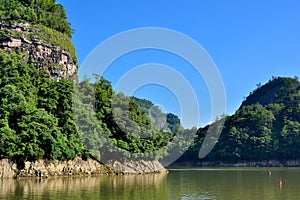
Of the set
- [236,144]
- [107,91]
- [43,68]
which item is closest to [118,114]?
[107,91]

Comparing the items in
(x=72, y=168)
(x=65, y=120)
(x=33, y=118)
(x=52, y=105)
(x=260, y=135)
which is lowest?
(x=72, y=168)

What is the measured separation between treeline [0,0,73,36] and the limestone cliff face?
67.4 inches

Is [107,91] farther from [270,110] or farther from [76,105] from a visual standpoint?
[270,110]

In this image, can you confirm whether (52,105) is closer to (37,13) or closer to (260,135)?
(37,13)

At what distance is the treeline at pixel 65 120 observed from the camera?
39250 millimetres

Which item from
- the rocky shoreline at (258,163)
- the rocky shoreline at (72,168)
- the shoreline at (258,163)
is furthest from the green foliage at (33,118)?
the rocky shoreline at (258,163)

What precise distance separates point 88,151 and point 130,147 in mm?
6856

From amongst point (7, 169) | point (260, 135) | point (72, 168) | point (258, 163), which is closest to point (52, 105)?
point (72, 168)

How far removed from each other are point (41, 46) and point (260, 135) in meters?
53.2

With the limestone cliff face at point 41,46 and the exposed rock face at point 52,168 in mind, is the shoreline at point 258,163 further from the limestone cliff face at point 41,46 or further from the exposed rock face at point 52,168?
the exposed rock face at point 52,168

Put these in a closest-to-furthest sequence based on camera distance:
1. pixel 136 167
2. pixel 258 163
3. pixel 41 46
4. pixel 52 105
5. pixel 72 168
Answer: pixel 72 168, pixel 52 105, pixel 136 167, pixel 41 46, pixel 258 163

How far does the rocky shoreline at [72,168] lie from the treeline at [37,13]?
99.9ft

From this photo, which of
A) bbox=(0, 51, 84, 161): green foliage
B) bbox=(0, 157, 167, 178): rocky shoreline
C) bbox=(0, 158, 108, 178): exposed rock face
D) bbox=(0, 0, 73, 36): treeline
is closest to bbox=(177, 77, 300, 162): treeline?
bbox=(0, 157, 167, 178): rocky shoreline

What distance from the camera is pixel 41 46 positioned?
207 ft
